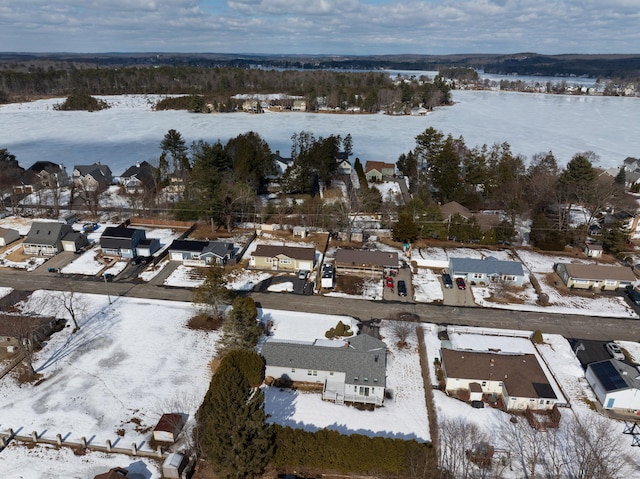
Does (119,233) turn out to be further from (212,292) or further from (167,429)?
(167,429)

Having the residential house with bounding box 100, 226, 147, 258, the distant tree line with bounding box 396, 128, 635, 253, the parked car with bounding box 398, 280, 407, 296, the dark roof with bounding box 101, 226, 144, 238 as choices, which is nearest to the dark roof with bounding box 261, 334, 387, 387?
the parked car with bounding box 398, 280, 407, 296

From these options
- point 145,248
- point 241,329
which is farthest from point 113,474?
point 145,248

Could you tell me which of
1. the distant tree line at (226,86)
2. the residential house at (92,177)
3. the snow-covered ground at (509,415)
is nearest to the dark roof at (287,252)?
the snow-covered ground at (509,415)

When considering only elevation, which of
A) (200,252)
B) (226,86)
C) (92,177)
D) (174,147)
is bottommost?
(200,252)

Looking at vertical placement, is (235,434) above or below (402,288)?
above

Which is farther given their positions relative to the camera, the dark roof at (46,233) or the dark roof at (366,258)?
the dark roof at (46,233)

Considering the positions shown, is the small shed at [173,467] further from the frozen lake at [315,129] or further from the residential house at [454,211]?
the frozen lake at [315,129]
